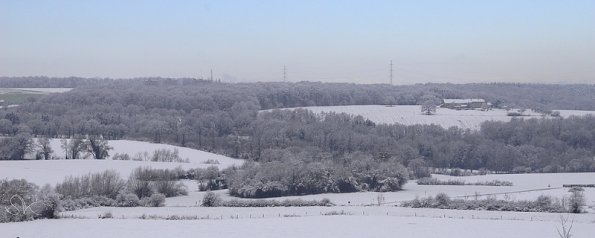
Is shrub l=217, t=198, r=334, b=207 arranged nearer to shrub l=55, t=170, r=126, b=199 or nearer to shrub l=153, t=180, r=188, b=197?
shrub l=153, t=180, r=188, b=197

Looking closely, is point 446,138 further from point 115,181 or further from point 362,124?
point 115,181

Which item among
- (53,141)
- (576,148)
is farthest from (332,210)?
(576,148)

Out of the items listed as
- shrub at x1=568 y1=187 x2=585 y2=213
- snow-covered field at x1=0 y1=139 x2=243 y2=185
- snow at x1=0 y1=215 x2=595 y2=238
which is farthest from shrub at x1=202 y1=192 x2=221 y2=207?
shrub at x1=568 y1=187 x2=585 y2=213

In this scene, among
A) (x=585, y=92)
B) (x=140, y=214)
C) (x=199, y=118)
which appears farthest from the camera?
(x=585, y=92)

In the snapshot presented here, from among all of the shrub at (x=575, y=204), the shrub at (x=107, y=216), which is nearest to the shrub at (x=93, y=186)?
the shrub at (x=107, y=216)

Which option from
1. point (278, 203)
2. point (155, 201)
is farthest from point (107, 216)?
point (278, 203)

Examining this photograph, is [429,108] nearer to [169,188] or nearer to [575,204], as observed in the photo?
[169,188]

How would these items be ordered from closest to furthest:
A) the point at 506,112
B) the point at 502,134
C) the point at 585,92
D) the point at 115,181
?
the point at 115,181 < the point at 502,134 < the point at 506,112 < the point at 585,92
